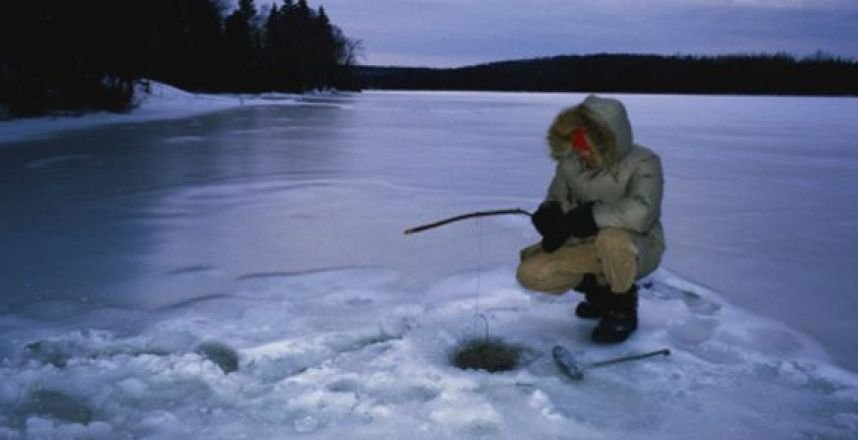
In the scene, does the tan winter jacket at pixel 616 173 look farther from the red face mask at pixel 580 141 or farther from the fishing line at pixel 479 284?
the fishing line at pixel 479 284

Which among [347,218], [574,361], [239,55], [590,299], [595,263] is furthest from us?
[239,55]

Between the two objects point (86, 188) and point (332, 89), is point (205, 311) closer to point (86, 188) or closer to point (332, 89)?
point (86, 188)

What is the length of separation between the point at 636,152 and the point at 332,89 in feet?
271

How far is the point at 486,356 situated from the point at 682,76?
116 metres

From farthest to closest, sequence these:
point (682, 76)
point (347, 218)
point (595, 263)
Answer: point (682, 76)
point (347, 218)
point (595, 263)

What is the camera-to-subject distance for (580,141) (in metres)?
3.18

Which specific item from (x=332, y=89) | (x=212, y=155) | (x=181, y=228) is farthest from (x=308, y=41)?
(x=181, y=228)

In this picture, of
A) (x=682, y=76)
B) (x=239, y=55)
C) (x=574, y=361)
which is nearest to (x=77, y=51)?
(x=574, y=361)

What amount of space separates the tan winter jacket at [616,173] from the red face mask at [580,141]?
3cm

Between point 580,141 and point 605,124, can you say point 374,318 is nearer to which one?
point 580,141

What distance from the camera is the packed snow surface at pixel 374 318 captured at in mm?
2525

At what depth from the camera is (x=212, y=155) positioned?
36.1 ft

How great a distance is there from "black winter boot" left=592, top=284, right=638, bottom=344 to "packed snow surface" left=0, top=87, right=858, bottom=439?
6cm

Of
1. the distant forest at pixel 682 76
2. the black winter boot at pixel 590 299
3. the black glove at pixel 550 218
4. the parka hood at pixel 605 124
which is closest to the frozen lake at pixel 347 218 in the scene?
the black winter boot at pixel 590 299
